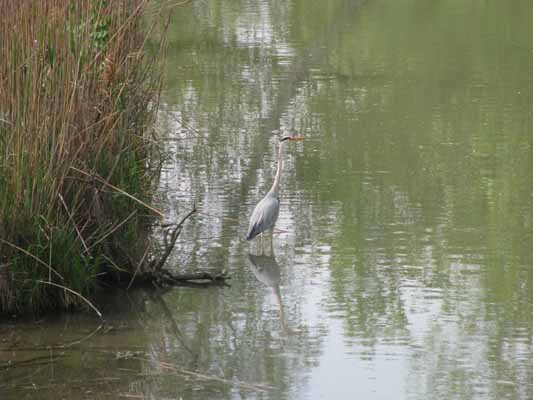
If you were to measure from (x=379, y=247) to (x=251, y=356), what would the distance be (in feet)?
7.07

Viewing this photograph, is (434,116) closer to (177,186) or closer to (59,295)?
(177,186)

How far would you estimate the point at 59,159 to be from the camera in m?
6.79

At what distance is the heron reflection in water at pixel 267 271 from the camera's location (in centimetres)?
764

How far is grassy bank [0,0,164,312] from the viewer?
6.71 metres

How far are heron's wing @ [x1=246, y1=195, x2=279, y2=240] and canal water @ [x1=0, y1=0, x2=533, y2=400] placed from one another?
0.18m

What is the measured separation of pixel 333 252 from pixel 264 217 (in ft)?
1.71

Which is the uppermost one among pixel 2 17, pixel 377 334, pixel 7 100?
pixel 2 17

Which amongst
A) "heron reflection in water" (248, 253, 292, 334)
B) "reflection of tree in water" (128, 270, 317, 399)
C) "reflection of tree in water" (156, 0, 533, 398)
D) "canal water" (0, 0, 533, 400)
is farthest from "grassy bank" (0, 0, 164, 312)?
"reflection of tree in water" (156, 0, 533, 398)

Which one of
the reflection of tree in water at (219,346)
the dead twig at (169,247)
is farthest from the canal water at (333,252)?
the dead twig at (169,247)

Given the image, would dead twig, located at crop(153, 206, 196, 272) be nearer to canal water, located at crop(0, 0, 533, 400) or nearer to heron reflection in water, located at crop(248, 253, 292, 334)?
Result: canal water, located at crop(0, 0, 533, 400)

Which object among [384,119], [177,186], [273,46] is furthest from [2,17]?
[273,46]

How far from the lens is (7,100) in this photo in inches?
264

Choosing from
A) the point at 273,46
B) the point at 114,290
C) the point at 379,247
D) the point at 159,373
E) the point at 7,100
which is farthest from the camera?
the point at 273,46

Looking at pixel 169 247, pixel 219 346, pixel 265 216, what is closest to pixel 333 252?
pixel 265 216
